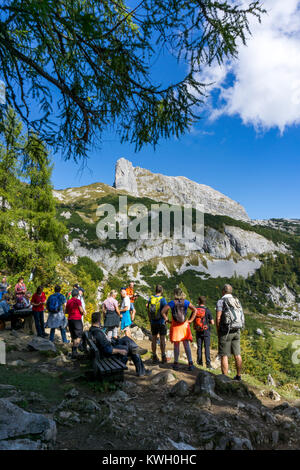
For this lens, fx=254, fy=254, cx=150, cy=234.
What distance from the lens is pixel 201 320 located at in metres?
8.09

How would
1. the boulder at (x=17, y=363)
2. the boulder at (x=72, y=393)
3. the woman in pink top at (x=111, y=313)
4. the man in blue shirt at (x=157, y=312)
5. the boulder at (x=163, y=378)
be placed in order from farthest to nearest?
the woman in pink top at (x=111, y=313) < the man in blue shirt at (x=157, y=312) < the boulder at (x=17, y=363) < the boulder at (x=163, y=378) < the boulder at (x=72, y=393)

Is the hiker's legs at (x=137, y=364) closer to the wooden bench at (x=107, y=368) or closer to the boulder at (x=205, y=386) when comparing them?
the wooden bench at (x=107, y=368)

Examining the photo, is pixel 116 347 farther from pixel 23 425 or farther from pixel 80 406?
pixel 23 425

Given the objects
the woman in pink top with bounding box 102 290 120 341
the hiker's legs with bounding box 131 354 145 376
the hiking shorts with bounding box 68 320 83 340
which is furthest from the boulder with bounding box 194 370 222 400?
the woman in pink top with bounding box 102 290 120 341

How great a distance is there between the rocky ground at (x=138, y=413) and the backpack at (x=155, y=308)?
1.76m

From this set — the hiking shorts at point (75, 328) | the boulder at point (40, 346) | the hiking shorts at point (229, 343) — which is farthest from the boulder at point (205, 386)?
the boulder at point (40, 346)

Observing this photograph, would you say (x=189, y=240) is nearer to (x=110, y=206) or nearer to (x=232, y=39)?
(x=110, y=206)

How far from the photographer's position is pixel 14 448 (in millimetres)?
2436

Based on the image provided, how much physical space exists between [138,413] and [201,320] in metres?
4.53

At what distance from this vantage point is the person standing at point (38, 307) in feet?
28.8

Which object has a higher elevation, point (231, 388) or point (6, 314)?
point (6, 314)

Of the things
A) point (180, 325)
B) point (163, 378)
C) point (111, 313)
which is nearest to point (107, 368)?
point (163, 378)

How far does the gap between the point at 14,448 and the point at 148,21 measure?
541 cm
